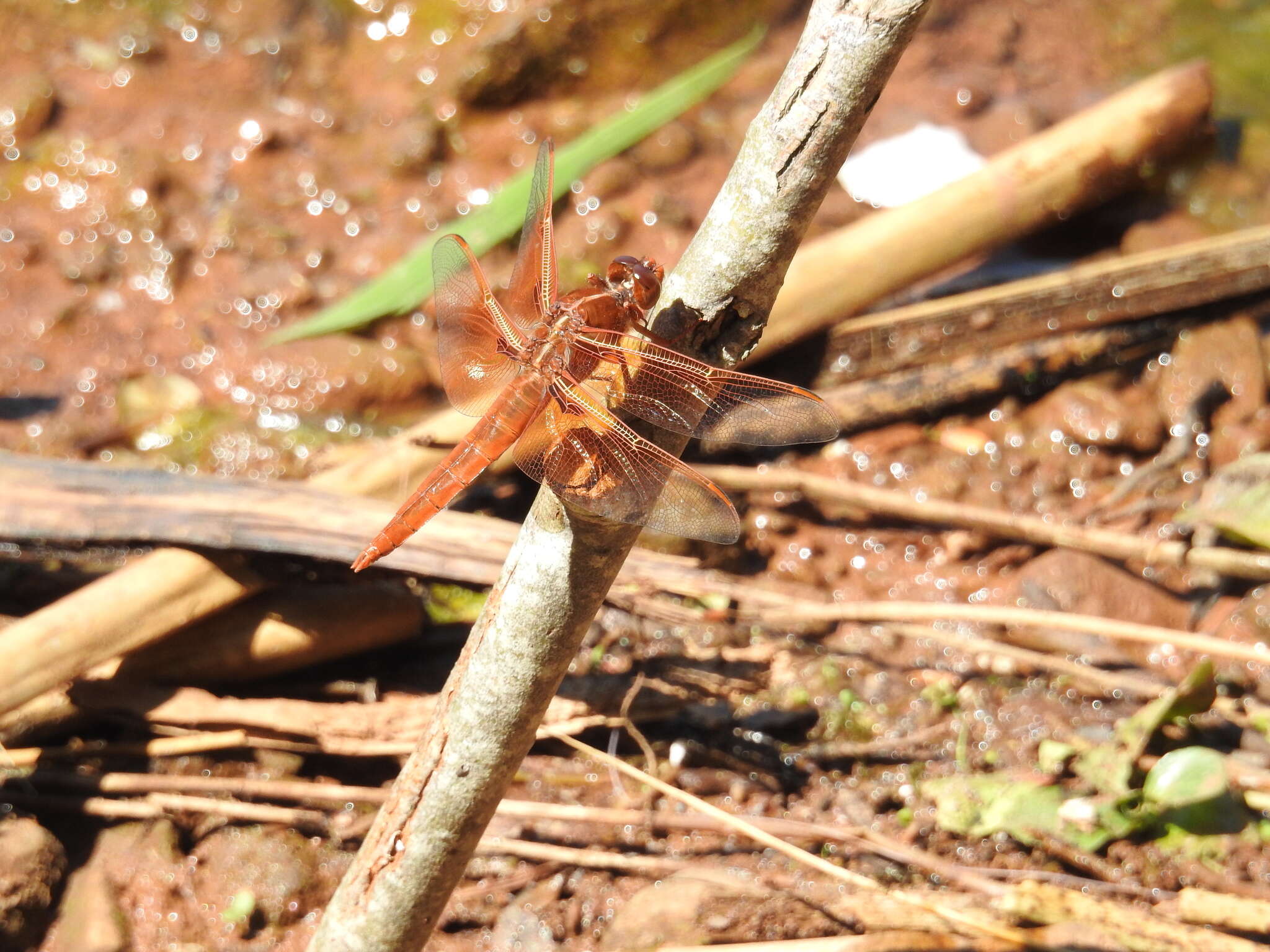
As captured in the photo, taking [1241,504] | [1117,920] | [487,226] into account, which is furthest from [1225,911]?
[487,226]

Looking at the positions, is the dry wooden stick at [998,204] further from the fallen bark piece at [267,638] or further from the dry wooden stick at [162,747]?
the dry wooden stick at [162,747]

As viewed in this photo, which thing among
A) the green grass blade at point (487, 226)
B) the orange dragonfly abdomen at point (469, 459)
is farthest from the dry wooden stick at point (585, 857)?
the green grass blade at point (487, 226)

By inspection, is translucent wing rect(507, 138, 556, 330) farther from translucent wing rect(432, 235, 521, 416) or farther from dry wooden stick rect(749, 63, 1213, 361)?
dry wooden stick rect(749, 63, 1213, 361)

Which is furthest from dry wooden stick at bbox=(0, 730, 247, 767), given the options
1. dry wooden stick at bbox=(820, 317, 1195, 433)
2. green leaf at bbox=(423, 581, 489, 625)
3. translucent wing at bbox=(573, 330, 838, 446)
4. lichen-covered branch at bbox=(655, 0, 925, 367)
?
dry wooden stick at bbox=(820, 317, 1195, 433)

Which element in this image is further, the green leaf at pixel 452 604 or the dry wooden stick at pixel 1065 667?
the green leaf at pixel 452 604

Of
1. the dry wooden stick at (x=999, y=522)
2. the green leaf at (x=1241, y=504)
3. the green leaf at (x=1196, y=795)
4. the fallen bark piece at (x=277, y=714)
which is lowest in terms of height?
the fallen bark piece at (x=277, y=714)
